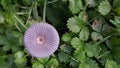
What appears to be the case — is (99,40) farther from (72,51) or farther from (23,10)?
(23,10)

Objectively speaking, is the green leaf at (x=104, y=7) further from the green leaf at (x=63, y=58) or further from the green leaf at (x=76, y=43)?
the green leaf at (x=63, y=58)

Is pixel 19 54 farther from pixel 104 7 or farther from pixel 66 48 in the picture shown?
pixel 104 7

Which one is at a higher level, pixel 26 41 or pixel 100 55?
pixel 26 41

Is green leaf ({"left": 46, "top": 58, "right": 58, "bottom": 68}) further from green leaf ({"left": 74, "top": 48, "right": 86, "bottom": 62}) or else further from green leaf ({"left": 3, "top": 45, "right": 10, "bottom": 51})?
green leaf ({"left": 3, "top": 45, "right": 10, "bottom": 51})

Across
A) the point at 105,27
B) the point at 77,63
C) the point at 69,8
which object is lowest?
the point at 77,63

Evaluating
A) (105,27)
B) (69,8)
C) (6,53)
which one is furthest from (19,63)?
(105,27)

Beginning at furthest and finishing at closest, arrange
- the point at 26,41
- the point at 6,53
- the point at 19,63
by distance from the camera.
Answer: the point at 6,53
the point at 19,63
the point at 26,41

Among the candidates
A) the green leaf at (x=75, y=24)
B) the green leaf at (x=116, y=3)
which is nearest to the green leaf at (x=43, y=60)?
the green leaf at (x=75, y=24)

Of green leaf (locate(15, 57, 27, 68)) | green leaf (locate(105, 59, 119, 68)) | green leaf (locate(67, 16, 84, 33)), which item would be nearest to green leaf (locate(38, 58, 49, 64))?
green leaf (locate(15, 57, 27, 68))

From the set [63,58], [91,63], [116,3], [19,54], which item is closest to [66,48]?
[63,58]
